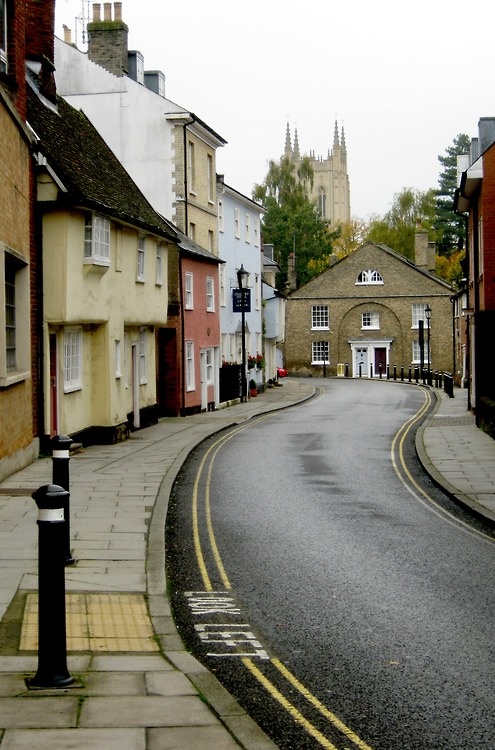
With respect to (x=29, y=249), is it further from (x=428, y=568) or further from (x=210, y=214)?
(x=210, y=214)

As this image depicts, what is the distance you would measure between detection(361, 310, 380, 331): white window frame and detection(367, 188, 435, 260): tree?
61.4 feet

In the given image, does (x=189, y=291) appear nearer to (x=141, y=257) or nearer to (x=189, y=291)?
(x=189, y=291)

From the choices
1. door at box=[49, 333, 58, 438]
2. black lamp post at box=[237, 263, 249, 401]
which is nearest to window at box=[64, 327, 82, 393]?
door at box=[49, 333, 58, 438]

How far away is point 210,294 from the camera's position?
39.2 m

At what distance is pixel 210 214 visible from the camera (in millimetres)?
42156

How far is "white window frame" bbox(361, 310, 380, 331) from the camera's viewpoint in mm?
76375

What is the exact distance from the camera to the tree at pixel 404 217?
93.5m

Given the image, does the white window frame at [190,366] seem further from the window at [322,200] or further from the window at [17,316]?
the window at [322,200]

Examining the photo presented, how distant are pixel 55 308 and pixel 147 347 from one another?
31.4ft

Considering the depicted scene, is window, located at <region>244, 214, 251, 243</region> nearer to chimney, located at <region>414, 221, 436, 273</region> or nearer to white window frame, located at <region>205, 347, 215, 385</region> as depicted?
white window frame, located at <region>205, 347, 215, 385</region>

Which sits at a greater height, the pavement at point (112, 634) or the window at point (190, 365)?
the window at point (190, 365)

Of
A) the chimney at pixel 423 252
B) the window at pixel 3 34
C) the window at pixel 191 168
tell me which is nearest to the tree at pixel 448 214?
the chimney at pixel 423 252

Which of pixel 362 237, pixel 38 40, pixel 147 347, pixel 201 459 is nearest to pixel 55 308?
pixel 201 459

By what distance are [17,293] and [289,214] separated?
76.2m
